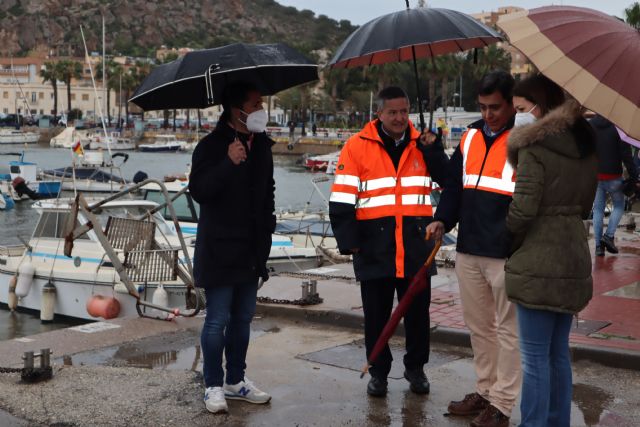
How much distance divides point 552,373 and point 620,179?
7.08 metres

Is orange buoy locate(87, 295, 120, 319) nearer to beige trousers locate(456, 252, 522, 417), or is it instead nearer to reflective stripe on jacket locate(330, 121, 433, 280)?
reflective stripe on jacket locate(330, 121, 433, 280)

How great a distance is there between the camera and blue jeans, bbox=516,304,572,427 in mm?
4254

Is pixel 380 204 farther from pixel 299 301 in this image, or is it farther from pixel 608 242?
pixel 608 242

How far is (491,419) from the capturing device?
5000mm

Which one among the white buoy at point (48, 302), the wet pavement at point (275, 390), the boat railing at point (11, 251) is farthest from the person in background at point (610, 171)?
the boat railing at point (11, 251)

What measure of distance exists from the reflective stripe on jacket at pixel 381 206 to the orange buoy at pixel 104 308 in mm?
7335

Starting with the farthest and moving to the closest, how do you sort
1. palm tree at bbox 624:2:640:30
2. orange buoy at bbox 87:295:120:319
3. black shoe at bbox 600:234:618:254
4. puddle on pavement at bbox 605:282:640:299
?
palm tree at bbox 624:2:640:30 → orange buoy at bbox 87:295:120:319 → black shoe at bbox 600:234:618:254 → puddle on pavement at bbox 605:282:640:299

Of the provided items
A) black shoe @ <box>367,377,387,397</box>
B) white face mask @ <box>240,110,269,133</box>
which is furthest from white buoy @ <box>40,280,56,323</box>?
white face mask @ <box>240,110,269,133</box>

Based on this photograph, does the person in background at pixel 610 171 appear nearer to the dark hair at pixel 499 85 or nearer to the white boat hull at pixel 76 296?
the dark hair at pixel 499 85

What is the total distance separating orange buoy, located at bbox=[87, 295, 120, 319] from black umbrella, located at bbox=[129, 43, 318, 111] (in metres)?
6.63

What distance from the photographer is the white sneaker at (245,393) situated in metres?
5.53

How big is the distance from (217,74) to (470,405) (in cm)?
254

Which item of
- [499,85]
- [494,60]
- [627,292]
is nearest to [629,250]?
[627,292]

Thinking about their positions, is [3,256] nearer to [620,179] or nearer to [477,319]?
[620,179]
